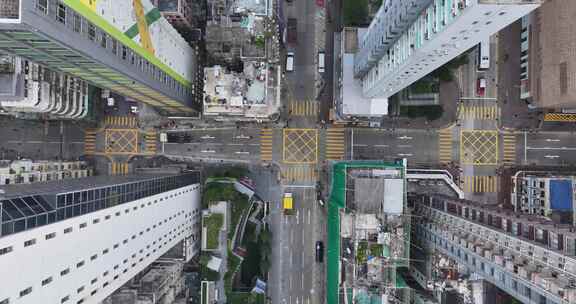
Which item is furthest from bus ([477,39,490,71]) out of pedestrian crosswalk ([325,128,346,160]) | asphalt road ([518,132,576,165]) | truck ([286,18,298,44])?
truck ([286,18,298,44])

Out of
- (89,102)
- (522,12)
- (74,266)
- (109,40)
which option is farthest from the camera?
(89,102)

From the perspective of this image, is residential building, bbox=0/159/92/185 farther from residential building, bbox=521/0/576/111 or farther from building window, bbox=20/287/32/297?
residential building, bbox=521/0/576/111

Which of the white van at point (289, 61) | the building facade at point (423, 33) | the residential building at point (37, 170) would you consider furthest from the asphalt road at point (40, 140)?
the building facade at point (423, 33)

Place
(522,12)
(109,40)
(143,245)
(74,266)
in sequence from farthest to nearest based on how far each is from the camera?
(143,245) < (109,40) < (74,266) < (522,12)

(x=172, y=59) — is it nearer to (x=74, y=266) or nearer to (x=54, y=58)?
(x=54, y=58)

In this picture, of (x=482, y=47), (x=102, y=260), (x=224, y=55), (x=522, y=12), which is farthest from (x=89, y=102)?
(x=482, y=47)

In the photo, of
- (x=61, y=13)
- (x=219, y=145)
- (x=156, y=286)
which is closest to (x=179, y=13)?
(x=219, y=145)

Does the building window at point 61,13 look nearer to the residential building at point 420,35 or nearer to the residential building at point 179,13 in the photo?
the residential building at point 179,13

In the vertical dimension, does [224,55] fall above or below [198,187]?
above
